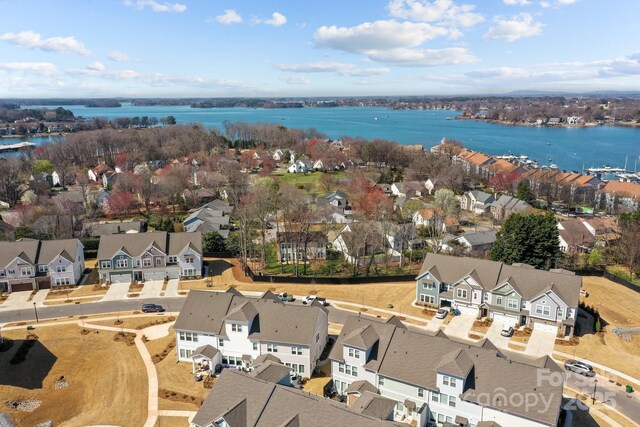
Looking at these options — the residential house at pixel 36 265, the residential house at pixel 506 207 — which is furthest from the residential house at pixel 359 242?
the residential house at pixel 36 265

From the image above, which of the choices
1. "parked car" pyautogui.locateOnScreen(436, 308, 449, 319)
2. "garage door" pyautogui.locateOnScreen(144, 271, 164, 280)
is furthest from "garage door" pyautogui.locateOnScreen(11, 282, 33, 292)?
"parked car" pyautogui.locateOnScreen(436, 308, 449, 319)

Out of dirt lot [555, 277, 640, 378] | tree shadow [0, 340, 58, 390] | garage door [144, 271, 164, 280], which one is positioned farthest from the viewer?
garage door [144, 271, 164, 280]

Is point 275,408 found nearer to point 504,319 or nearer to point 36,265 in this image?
point 504,319

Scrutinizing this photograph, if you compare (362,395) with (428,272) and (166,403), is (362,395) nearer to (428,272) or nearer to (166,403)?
(166,403)

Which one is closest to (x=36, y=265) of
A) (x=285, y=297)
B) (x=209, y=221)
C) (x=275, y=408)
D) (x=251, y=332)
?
(x=209, y=221)

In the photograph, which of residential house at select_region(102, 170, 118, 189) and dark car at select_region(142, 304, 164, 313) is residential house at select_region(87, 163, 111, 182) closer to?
residential house at select_region(102, 170, 118, 189)

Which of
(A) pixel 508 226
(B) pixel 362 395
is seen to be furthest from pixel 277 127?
(B) pixel 362 395
